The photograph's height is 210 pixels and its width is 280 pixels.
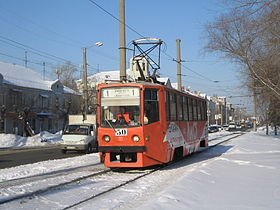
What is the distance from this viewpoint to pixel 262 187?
29.3 feet

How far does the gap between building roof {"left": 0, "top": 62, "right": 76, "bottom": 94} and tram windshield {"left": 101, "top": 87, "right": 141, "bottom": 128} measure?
32.5 m

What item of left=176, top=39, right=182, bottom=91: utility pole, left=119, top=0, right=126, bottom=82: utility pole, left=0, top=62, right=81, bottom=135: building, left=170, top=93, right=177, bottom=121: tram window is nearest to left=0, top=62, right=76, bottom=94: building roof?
left=0, top=62, right=81, bottom=135: building

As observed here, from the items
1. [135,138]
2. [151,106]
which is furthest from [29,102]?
[135,138]

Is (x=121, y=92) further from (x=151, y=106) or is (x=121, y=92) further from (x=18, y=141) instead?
(x=18, y=141)

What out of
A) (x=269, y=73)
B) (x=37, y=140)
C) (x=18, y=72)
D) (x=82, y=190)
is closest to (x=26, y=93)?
(x=18, y=72)

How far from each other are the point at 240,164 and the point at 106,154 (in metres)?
5.04

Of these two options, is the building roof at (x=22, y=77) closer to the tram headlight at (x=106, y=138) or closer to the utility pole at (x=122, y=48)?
the utility pole at (x=122, y=48)

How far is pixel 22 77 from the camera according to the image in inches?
1900

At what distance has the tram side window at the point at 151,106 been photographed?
464 inches

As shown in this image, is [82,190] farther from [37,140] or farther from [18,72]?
[18,72]

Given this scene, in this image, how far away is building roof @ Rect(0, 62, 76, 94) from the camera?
44741mm

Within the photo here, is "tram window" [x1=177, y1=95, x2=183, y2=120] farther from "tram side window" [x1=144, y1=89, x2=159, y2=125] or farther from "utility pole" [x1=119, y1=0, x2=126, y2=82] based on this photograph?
"utility pole" [x1=119, y1=0, x2=126, y2=82]

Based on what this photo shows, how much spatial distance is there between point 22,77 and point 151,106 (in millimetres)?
39691

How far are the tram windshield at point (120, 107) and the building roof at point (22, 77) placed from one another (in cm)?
3250
